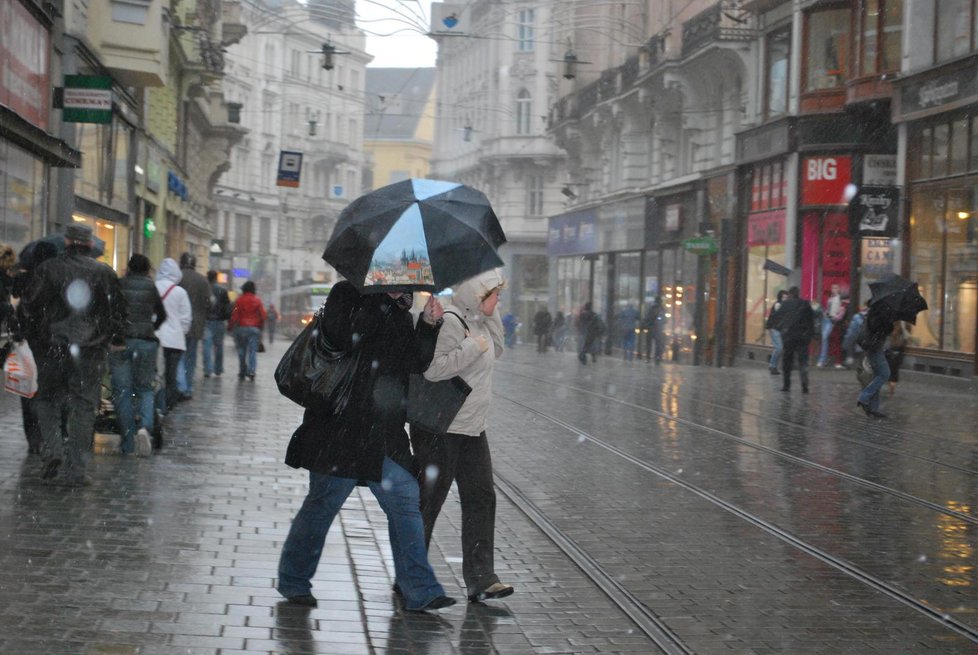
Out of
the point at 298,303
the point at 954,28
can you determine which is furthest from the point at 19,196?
the point at 298,303

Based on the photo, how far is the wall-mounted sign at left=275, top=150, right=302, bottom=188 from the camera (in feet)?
161

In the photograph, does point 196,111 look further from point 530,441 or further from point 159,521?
point 159,521

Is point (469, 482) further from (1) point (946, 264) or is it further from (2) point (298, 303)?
(2) point (298, 303)

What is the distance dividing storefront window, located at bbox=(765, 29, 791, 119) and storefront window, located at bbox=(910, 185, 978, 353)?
252 inches

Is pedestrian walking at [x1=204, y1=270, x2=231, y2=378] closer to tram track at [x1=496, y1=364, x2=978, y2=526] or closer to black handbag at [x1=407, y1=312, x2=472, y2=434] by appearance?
tram track at [x1=496, y1=364, x2=978, y2=526]

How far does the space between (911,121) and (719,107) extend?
10.6m

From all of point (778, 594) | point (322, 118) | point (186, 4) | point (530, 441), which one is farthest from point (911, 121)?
point (322, 118)

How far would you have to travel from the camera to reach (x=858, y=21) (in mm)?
30109

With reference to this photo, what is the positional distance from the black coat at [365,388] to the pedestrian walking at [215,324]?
622 inches

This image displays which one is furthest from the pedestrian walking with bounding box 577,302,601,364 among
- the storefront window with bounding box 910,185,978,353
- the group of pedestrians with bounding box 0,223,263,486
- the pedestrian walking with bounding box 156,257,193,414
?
the group of pedestrians with bounding box 0,223,263,486

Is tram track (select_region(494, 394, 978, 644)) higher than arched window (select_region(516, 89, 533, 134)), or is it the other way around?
arched window (select_region(516, 89, 533, 134))

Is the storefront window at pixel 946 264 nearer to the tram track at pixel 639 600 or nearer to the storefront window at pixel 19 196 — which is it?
the tram track at pixel 639 600

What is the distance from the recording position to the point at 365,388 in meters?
6.41

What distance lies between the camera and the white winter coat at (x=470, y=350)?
6.66 m
